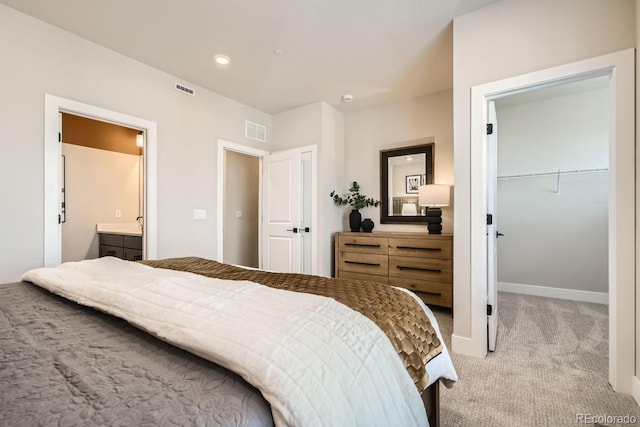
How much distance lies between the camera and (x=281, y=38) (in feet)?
8.54

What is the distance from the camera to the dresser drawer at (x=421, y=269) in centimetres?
316

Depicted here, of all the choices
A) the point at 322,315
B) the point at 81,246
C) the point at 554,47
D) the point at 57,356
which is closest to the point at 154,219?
the point at 81,246

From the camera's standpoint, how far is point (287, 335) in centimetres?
72

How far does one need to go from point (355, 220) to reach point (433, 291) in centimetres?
136

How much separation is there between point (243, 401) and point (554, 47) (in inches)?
108

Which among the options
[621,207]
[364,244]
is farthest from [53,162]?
[621,207]

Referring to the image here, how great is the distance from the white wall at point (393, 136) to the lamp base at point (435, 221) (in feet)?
0.99

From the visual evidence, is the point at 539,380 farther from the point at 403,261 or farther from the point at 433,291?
the point at 403,261

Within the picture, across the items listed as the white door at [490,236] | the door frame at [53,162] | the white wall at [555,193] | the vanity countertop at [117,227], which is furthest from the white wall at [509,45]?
the vanity countertop at [117,227]

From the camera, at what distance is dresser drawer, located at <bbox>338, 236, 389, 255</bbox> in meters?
3.58

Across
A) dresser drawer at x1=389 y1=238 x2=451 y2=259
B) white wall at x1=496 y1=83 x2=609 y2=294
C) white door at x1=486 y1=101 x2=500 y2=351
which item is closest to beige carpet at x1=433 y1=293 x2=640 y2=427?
white door at x1=486 y1=101 x2=500 y2=351

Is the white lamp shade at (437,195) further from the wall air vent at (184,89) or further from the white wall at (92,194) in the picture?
the white wall at (92,194)

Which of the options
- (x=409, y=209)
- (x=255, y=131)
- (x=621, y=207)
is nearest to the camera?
(x=621, y=207)

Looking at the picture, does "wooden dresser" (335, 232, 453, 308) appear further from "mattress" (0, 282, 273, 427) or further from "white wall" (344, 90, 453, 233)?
"mattress" (0, 282, 273, 427)
